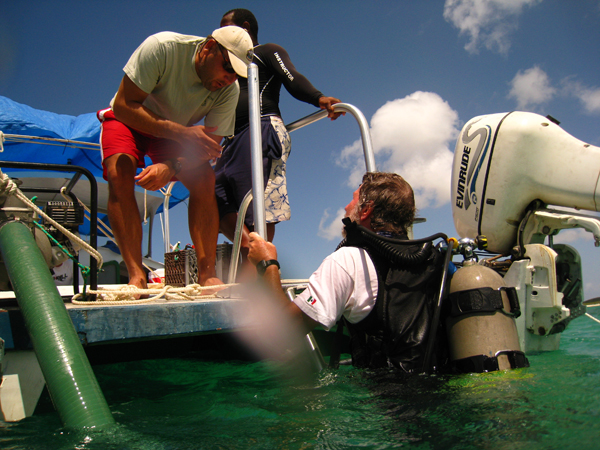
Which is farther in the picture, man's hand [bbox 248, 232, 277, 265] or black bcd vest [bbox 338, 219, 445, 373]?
man's hand [bbox 248, 232, 277, 265]

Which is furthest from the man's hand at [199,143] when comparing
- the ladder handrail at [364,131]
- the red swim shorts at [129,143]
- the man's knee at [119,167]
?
the ladder handrail at [364,131]

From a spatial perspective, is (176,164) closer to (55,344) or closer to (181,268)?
(181,268)

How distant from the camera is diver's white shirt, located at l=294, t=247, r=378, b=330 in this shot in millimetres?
1623

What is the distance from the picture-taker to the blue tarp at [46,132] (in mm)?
6836

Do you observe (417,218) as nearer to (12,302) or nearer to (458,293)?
(458,293)

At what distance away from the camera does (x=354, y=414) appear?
1.37 m

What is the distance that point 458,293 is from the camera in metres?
1.66

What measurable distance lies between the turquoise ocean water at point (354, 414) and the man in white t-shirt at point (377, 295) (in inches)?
4.6

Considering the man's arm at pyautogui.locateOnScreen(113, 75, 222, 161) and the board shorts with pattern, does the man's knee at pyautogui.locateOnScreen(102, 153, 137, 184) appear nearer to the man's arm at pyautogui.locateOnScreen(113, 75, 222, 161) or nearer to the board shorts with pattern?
the man's arm at pyautogui.locateOnScreen(113, 75, 222, 161)

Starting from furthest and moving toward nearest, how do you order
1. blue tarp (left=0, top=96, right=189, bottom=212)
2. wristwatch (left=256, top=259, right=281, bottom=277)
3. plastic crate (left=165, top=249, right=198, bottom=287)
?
blue tarp (left=0, top=96, right=189, bottom=212), plastic crate (left=165, top=249, right=198, bottom=287), wristwatch (left=256, top=259, right=281, bottom=277)

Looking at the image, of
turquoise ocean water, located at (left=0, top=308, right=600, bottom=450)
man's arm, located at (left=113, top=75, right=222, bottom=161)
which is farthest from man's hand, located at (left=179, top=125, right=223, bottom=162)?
turquoise ocean water, located at (left=0, top=308, right=600, bottom=450)

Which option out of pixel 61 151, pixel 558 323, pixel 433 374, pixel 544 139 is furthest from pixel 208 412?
pixel 61 151

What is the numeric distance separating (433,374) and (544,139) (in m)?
1.78

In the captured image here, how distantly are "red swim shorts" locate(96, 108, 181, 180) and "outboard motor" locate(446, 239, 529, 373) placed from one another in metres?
1.85
